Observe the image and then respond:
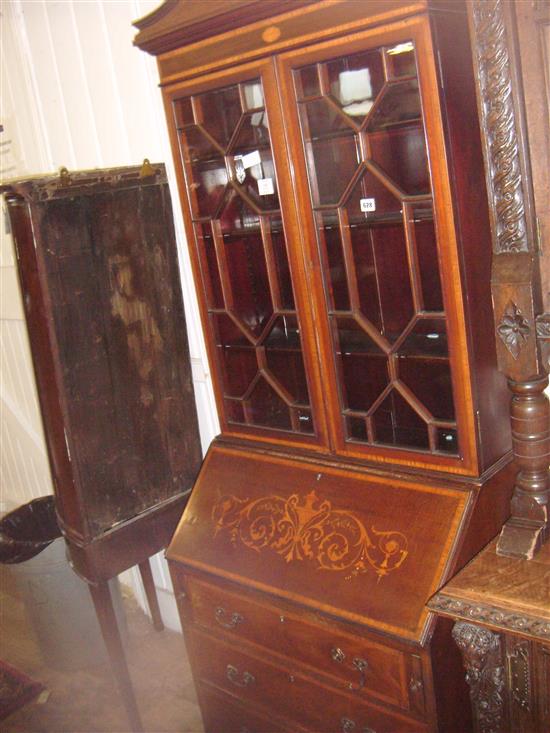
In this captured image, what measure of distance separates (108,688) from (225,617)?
96cm

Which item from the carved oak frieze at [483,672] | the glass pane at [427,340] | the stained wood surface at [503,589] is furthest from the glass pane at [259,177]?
the carved oak frieze at [483,672]

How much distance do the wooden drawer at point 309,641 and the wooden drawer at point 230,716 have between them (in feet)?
0.78

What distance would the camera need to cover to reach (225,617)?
2.08 meters

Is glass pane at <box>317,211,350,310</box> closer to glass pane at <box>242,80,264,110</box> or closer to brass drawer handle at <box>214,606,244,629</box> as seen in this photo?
glass pane at <box>242,80,264,110</box>

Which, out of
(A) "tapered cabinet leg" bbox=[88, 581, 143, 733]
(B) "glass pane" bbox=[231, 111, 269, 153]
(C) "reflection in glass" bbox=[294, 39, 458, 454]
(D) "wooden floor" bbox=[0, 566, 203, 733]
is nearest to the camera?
(C) "reflection in glass" bbox=[294, 39, 458, 454]

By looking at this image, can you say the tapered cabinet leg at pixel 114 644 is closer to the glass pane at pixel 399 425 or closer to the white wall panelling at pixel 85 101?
the white wall panelling at pixel 85 101

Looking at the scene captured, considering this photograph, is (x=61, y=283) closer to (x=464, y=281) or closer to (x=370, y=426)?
(x=370, y=426)

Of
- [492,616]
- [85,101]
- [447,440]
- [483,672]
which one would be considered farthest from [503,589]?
[85,101]

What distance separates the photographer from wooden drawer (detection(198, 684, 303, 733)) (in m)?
2.08

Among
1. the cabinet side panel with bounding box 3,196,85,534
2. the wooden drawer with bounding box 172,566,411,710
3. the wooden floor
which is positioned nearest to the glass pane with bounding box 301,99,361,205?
the cabinet side panel with bounding box 3,196,85,534

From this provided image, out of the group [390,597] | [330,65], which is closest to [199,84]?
[330,65]

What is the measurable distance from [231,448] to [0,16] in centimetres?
197

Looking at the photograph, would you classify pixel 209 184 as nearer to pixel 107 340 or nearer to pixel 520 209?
pixel 107 340

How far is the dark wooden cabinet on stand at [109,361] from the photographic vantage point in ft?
6.93
